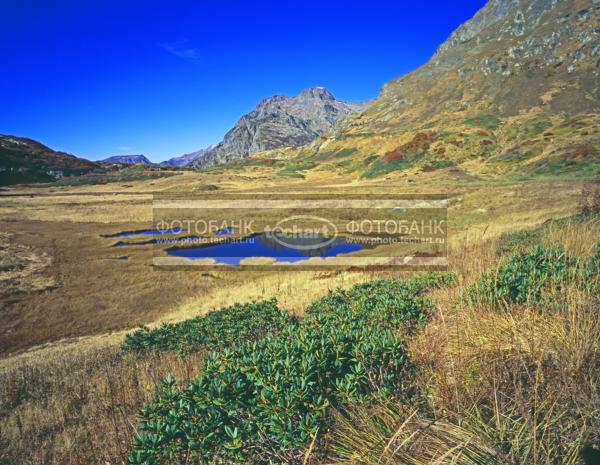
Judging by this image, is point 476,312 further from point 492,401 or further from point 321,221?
point 321,221

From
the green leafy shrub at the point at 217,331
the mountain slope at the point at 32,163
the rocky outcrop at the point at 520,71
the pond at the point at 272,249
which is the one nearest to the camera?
the green leafy shrub at the point at 217,331

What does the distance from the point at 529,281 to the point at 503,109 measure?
331ft

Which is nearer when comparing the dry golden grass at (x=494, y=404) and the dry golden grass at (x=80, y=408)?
the dry golden grass at (x=494, y=404)

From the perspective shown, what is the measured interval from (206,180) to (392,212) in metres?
75.6

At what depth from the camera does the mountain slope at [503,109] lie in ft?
183

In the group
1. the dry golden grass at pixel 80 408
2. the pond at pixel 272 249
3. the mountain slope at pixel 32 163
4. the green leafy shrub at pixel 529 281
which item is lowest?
the pond at pixel 272 249

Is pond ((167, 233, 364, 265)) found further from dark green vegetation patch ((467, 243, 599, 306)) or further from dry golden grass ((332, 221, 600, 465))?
dry golden grass ((332, 221, 600, 465))

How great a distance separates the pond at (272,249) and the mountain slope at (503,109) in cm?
3096

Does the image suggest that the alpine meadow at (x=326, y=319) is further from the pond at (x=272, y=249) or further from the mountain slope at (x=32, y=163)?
the mountain slope at (x=32, y=163)

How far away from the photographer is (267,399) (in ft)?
9.36

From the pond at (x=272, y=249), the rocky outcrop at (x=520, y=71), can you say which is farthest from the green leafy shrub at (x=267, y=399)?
the rocky outcrop at (x=520, y=71)

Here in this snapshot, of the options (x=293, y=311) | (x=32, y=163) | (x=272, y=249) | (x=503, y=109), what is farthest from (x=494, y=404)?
(x=32, y=163)

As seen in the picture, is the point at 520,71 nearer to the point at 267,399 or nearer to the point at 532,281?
the point at 532,281

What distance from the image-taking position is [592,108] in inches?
2672
